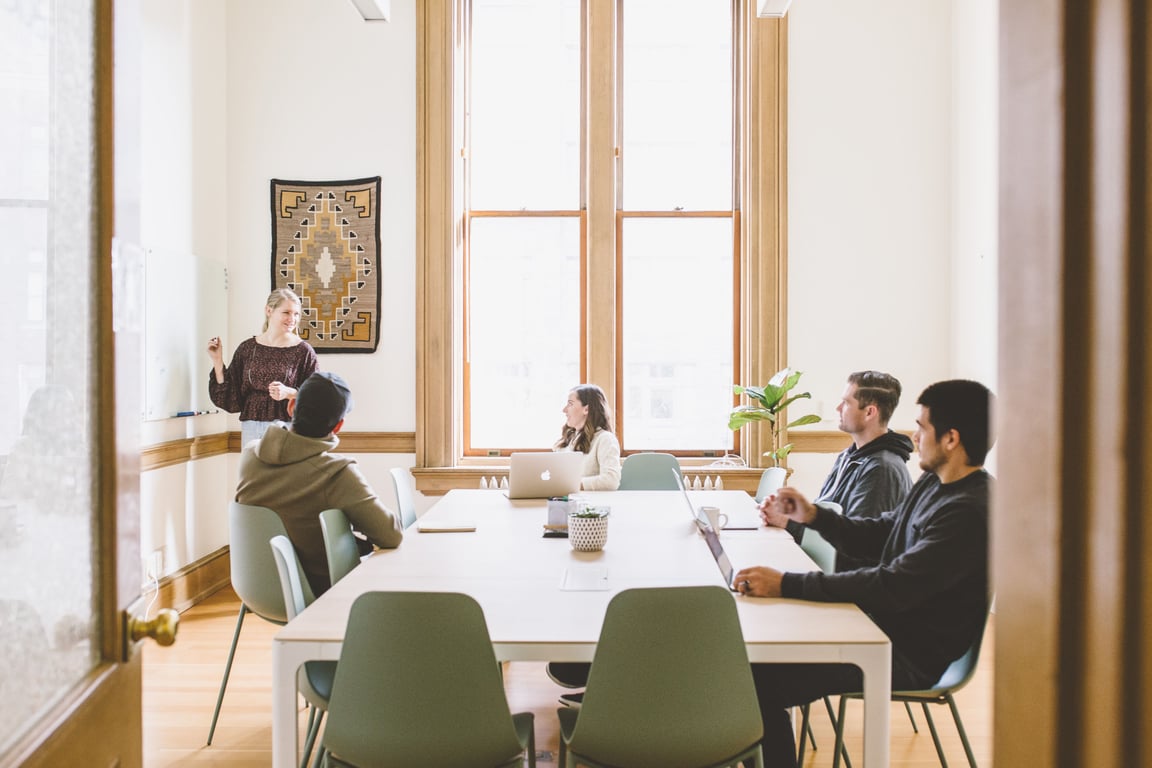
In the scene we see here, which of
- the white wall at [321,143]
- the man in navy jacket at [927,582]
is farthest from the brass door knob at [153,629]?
the white wall at [321,143]

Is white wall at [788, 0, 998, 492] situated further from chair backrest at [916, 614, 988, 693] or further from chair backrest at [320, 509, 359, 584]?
chair backrest at [320, 509, 359, 584]

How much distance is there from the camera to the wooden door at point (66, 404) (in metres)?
0.81

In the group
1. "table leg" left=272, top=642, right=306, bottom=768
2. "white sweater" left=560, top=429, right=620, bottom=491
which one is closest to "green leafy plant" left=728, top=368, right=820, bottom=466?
"white sweater" left=560, top=429, right=620, bottom=491

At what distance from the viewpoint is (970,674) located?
7.52ft

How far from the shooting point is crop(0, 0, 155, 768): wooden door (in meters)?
0.81

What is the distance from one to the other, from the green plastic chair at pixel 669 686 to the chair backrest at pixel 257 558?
1.37 meters

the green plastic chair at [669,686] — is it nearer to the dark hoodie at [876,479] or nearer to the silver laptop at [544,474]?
the dark hoodie at [876,479]

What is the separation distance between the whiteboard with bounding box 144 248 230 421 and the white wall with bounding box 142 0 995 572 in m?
0.25

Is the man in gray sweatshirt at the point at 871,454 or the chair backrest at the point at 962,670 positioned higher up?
the man in gray sweatshirt at the point at 871,454

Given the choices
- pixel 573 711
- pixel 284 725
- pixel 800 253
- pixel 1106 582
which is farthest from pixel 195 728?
pixel 800 253

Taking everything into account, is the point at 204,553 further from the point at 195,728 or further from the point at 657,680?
the point at 657,680

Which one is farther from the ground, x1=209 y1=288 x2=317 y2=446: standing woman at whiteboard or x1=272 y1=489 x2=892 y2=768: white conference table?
x1=209 y1=288 x2=317 y2=446: standing woman at whiteboard

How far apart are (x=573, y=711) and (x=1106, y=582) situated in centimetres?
177

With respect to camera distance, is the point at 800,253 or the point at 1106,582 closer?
the point at 1106,582
